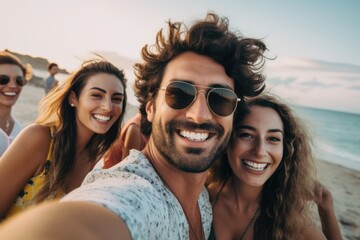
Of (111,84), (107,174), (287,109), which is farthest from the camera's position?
(111,84)

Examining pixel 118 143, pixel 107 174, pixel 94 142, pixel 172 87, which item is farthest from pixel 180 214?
pixel 118 143

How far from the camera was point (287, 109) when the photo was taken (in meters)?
2.64

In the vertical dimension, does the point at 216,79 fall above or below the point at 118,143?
above

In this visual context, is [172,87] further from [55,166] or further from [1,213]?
[1,213]

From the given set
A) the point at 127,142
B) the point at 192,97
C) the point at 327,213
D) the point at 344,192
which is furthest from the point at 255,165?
the point at 344,192

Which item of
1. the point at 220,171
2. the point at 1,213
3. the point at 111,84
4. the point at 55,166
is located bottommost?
the point at 1,213

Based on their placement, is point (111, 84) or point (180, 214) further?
point (111, 84)

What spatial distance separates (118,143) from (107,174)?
94.1 inches

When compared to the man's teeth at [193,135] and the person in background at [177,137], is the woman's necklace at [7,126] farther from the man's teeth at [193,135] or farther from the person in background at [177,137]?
the man's teeth at [193,135]

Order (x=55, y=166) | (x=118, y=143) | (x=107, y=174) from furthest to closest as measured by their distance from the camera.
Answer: (x=118, y=143) < (x=55, y=166) < (x=107, y=174)

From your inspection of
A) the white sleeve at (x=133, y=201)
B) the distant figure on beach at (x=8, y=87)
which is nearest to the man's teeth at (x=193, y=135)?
the white sleeve at (x=133, y=201)

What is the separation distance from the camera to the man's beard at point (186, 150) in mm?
1976

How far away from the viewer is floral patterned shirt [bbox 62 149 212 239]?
107 cm

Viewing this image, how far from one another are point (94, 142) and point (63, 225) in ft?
9.12
